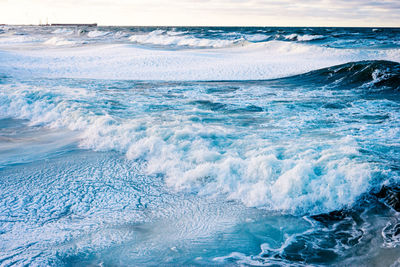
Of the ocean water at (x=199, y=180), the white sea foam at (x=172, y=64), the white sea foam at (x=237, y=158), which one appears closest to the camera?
the ocean water at (x=199, y=180)

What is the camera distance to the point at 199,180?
4.13 m

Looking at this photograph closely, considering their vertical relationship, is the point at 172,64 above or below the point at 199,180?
above

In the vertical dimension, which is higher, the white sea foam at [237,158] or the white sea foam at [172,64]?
the white sea foam at [172,64]

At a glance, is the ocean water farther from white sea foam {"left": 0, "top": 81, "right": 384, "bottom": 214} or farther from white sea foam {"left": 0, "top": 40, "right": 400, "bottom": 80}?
white sea foam {"left": 0, "top": 40, "right": 400, "bottom": 80}

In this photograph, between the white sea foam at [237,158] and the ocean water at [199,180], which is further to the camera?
Result: the white sea foam at [237,158]

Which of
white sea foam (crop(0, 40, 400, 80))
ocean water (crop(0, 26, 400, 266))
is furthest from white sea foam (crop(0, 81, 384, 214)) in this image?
white sea foam (crop(0, 40, 400, 80))

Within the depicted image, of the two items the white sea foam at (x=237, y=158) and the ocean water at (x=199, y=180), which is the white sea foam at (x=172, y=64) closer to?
the ocean water at (x=199, y=180)

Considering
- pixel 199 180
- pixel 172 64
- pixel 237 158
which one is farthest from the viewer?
pixel 172 64

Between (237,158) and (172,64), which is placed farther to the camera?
(172,64)

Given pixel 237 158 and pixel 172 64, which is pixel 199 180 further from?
pixel 172 64

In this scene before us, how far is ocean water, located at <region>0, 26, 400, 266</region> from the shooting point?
2.89m

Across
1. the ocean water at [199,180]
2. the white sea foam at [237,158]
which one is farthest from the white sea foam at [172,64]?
the white sea foam at [237,158]

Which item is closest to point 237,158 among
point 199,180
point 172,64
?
point 199,180

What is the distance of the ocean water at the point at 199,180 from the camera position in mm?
2895
